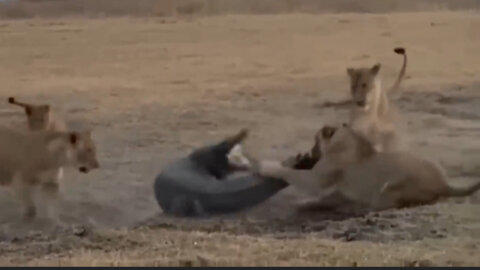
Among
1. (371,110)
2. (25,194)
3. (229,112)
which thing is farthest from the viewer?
(229,112)

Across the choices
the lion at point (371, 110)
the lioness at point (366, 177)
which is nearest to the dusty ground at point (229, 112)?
the lioness at point (366, 177)

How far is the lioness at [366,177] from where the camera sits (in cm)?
728

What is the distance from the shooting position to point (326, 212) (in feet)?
24.1

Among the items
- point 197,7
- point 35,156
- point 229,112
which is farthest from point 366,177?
point 197,7

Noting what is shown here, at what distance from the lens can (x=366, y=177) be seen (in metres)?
7.37

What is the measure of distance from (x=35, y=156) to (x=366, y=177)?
2.18 meters

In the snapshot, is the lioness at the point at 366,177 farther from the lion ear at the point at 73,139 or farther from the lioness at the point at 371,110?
the lion ear at the point at 73,139

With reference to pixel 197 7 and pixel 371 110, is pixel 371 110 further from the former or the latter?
pixel 197 7

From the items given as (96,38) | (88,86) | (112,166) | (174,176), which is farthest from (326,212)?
(96,38)

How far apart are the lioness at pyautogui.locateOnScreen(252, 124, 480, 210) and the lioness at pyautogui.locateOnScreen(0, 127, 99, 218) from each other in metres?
1.15

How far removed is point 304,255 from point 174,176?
240cm

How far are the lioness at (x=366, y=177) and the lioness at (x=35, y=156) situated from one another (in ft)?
3.78

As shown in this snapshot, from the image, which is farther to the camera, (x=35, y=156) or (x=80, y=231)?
(x=35, y=156)

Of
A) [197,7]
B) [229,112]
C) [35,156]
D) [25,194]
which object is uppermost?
[35,156]
